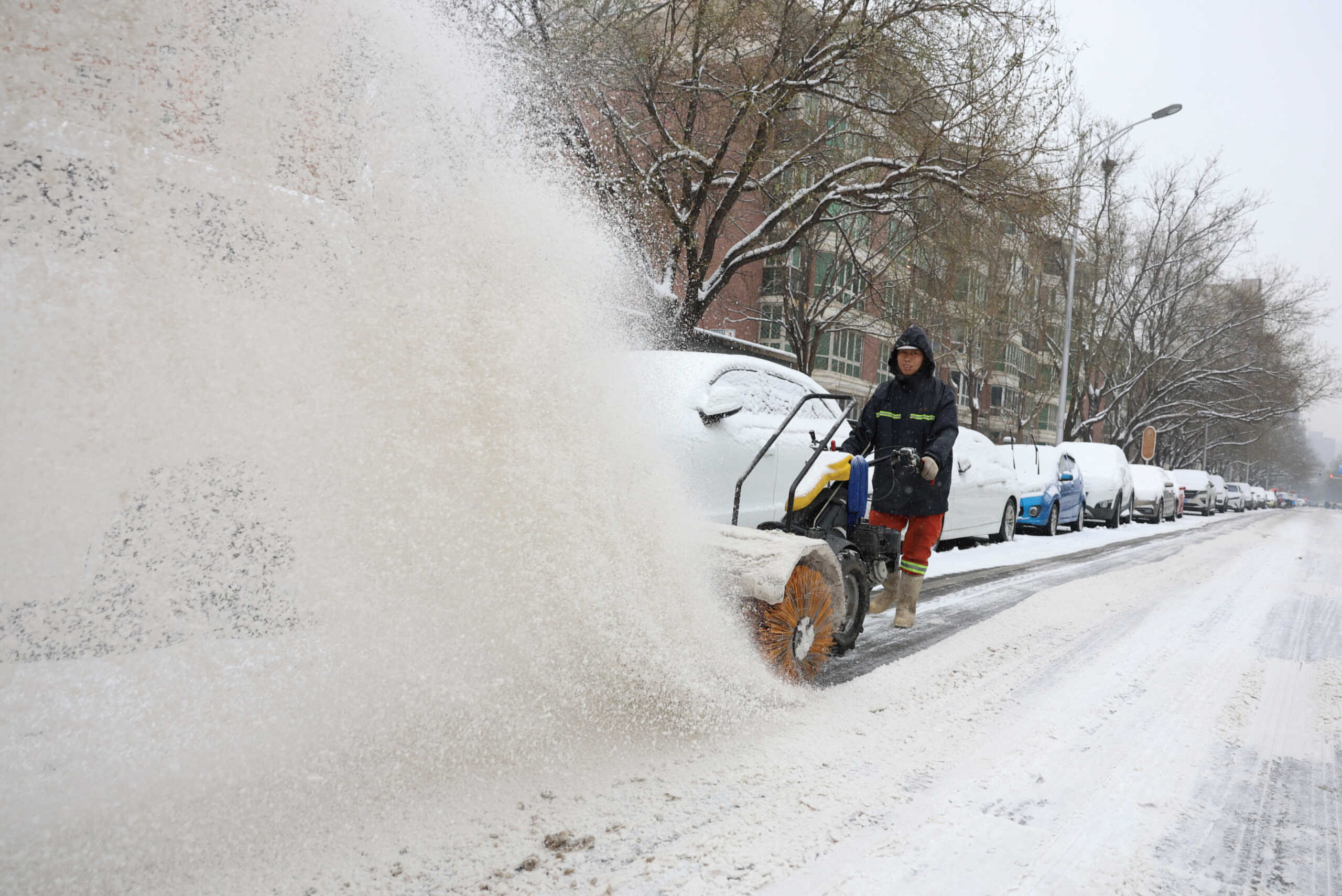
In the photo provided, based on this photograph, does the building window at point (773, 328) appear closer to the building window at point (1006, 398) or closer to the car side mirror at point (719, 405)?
the building window at point (1006, 398)

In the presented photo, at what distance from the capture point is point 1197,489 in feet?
99.8

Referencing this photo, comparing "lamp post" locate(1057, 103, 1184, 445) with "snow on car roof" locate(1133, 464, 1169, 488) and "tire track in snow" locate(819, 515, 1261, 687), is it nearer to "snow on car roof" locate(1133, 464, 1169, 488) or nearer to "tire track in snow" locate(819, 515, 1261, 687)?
"snow on car roof" locate(1133, 464, 1169, 488)

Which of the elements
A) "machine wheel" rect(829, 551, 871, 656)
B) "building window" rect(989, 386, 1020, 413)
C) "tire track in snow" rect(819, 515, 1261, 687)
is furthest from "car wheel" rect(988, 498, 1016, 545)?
"building window" rect(989, 386, 1020, 413)

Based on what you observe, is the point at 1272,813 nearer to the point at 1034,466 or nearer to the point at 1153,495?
the point at 1034,466

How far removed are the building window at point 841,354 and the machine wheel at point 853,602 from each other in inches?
1059

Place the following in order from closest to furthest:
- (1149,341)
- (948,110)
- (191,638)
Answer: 1. (191,638)
2. (948,110)
3. (1149,341)

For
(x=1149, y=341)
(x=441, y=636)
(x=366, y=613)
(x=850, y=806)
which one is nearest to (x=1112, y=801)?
(x=850, y=806)

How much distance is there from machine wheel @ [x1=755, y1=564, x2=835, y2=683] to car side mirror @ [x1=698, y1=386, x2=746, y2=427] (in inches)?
70.7

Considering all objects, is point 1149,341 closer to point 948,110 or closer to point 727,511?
point 948,110

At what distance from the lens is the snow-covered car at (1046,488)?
13836 millimetres

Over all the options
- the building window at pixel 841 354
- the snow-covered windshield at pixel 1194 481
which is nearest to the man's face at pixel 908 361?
the building window at pixel 841 354

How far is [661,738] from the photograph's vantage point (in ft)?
9.96

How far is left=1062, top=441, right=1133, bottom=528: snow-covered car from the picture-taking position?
17391 millimetres

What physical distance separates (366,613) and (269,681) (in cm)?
44
